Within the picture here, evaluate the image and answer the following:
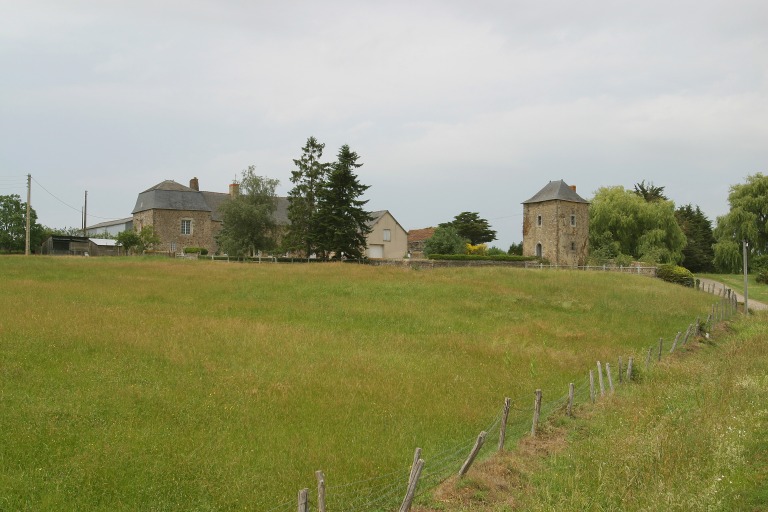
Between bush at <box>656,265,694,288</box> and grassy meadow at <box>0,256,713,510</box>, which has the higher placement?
bush at <box>656,265,694,288</box>

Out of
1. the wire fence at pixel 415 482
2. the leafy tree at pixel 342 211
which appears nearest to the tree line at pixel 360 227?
the leafy tree at pixel 342 211

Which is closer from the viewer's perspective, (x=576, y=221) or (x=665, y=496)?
(x=665, y=496)

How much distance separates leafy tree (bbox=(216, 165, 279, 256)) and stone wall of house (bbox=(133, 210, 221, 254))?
1239 cm

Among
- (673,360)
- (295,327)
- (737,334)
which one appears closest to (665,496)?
(673,360)

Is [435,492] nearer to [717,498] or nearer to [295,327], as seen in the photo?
[717,498]

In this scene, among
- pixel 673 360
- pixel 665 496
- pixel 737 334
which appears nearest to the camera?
pixel 665 496

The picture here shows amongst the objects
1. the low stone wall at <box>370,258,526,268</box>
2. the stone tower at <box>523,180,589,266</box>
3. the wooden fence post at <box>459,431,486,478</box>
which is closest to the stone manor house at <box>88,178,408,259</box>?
the stone tower at <box>523,180,589,266</box>

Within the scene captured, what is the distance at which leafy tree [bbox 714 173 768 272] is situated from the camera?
6676cm

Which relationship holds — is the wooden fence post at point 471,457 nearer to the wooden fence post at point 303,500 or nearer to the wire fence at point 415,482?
the wire fence at point 415,482

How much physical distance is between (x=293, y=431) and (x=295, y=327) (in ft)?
34.2

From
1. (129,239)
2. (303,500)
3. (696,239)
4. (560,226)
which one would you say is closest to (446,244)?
(560,226)

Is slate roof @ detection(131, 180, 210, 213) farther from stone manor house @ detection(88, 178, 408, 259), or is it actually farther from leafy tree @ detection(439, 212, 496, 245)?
leafy tree @ detection(439, 212, 496, 245)

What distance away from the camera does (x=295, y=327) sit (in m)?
21.8

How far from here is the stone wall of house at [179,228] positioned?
70938 millimetres
